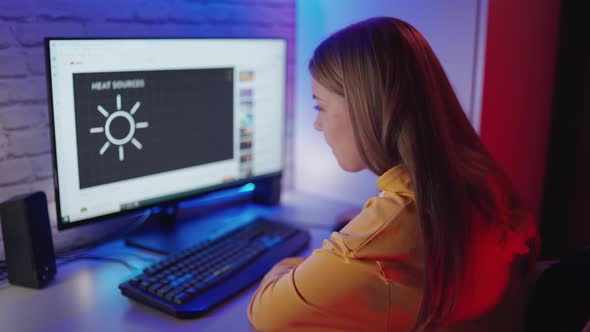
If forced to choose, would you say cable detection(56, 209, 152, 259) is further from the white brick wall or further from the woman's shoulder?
the woman's shoulder

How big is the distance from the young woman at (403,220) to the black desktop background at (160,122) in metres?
0.46

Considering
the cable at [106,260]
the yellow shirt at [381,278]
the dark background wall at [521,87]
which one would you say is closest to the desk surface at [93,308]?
the cable at [106,260]

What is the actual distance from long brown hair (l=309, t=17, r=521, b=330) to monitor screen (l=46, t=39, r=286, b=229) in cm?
48

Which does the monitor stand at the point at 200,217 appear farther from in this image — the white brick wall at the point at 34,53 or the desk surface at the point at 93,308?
the white brick wall at the point at 34,53

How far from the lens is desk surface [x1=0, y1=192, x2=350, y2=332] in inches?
39.7

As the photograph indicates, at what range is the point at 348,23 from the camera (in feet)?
5.46

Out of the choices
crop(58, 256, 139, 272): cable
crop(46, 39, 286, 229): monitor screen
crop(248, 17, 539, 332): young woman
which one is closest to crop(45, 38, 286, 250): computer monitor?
crop(46, 39, 286, 229): monitor screen

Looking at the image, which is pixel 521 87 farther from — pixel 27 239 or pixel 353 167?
pixel 27 239

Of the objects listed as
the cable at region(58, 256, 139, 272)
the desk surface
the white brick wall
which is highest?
the white brick wall

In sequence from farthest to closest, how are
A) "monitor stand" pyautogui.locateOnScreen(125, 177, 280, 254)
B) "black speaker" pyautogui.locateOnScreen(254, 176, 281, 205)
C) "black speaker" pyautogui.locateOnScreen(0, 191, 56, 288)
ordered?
"black speaker" pyautogui.locateOnScreen(254, 176, 281, 205)
"monitor stand" pyautogui.locateOnScreen(125, 177, 280, 254)
"black speaker" pyautogui.locateOnScreen(0, 191, 56, 288)

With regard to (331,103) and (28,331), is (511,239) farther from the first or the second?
(28,331)

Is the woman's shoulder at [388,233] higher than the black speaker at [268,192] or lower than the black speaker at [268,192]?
higher

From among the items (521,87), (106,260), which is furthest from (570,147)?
(106,260)

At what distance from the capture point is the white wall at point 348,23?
1422mm
